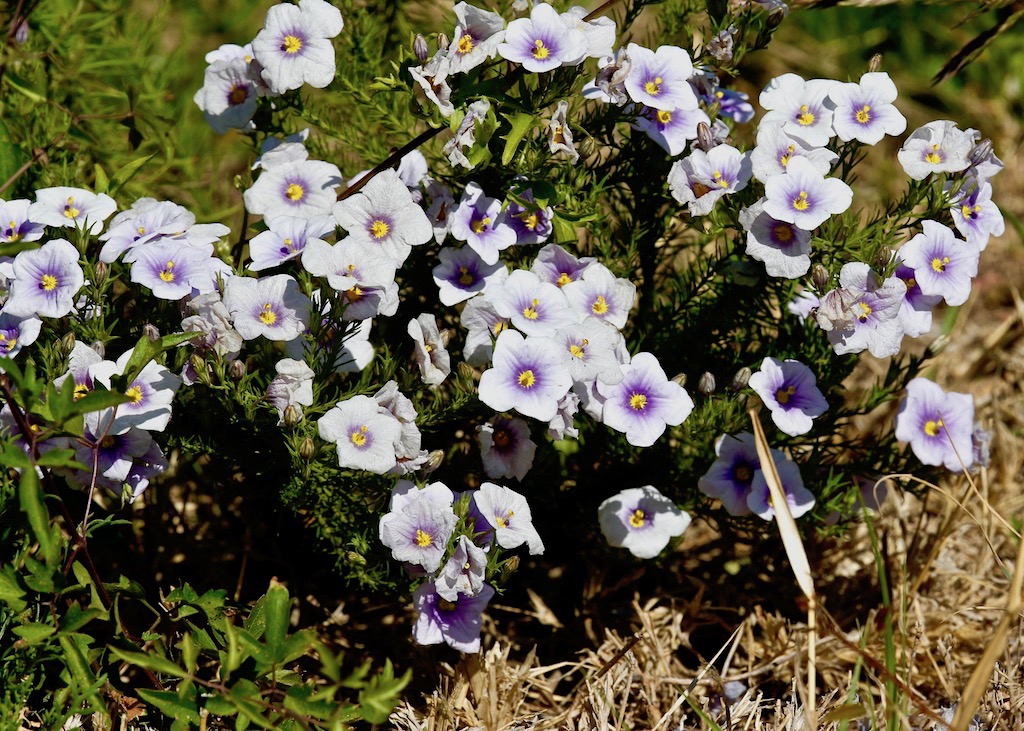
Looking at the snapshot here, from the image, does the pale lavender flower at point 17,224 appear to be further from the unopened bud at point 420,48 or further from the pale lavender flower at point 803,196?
the pale lavender flower at point 803,196

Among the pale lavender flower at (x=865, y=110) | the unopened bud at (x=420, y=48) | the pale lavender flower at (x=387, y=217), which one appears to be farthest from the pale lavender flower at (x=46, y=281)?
the pale lavender flower at (x=865, y=110)

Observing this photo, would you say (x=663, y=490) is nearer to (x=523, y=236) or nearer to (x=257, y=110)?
(x=523, y=236)

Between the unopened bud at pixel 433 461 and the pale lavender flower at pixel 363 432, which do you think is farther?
the unopened bud at pixel 433 461

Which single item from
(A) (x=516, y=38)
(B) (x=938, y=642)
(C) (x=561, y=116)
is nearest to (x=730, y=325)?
(C) (x=561, y=116)

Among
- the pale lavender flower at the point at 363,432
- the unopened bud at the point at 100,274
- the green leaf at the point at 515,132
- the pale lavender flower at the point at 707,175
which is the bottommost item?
the pale lavender flower at the point at 363,432

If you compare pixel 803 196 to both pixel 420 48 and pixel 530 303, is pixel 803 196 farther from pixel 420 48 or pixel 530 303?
pixel 420 48
